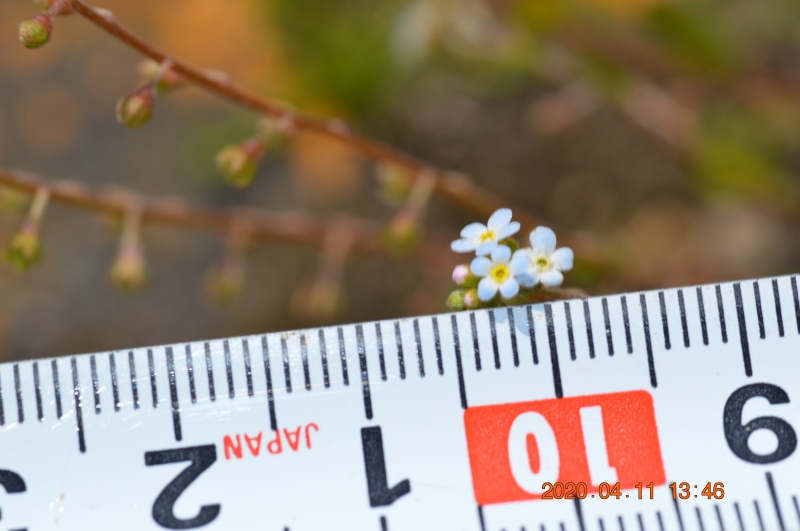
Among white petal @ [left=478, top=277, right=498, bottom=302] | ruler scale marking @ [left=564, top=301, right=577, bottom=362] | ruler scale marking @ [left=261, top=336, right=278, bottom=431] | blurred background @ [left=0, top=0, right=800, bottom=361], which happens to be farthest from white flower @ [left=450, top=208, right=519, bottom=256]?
blurred background @ [left=0, top=0, right=800, bottom=361]

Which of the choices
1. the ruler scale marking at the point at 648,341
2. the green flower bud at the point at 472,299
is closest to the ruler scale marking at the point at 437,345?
the green flower bud at the point at 472,299

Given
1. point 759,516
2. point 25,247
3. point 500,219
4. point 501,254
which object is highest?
point 25,247

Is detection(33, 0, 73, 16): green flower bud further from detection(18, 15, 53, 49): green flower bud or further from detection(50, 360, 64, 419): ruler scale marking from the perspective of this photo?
detection(50, 360, 64, 419): ruler scale marking

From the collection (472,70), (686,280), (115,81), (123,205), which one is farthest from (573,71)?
(115,81)

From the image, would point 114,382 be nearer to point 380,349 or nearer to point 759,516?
point 380,349

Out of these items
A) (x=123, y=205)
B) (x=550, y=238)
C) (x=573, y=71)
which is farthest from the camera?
(x=573, y=71)

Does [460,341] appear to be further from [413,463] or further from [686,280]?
[686,280]

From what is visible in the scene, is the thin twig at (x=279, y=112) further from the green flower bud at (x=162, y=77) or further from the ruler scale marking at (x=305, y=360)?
the ruler scale marking at (x=305, y=360)

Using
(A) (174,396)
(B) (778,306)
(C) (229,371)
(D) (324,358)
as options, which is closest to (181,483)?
(A) (174,396)
